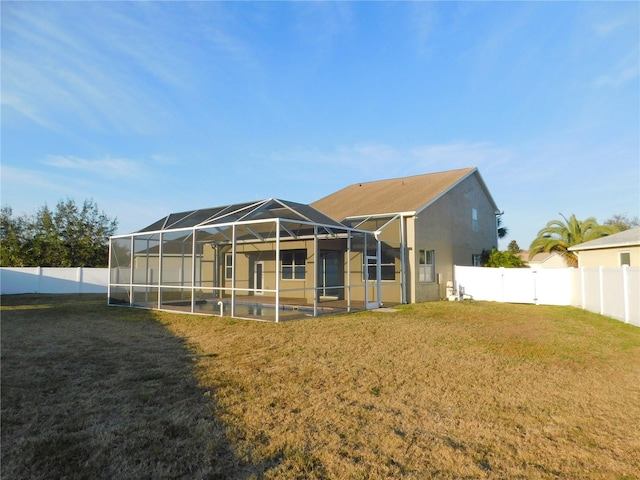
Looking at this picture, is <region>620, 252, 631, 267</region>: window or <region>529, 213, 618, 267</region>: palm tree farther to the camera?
<region>529, 213, 618, 267</region>: palm tree

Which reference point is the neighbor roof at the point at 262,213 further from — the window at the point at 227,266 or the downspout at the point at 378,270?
the window at the point at 227,266

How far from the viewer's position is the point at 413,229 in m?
16.1

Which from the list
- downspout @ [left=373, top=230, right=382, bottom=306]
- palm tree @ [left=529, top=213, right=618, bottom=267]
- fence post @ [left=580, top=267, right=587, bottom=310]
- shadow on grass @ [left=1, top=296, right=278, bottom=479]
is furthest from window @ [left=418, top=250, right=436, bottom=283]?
shadow on grass @ [left=1, top=296, right=278, bottom=479]

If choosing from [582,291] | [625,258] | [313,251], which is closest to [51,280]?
[313,251]

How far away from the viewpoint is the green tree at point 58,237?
29.1 metres

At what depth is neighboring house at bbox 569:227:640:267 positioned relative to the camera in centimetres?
1628

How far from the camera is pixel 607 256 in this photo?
58.6 ft

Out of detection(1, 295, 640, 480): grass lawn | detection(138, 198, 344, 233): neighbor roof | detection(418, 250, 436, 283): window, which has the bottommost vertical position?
detection(1, 295, 640, 480): grass lawn

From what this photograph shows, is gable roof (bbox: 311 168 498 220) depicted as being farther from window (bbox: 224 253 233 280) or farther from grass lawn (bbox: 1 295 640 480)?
grass lawn (bbox: 1 295 640 480)

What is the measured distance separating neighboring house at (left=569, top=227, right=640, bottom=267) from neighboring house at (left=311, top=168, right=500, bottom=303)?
5.12 metres

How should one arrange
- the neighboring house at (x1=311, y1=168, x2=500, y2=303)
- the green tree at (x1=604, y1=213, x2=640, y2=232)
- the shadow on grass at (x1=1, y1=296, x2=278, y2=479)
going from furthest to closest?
1. the green tree at (x1=604, y1=213, x2=640, y2=232)
2. the neighboring house at (x1=311, y1=168, x2=500, y2=303)
3. the shadow on grass at (x1=1, y1=296, x2=278, y2=479)

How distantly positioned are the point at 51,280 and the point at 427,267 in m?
21.7

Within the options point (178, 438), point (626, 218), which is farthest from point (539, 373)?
point (626, 218)

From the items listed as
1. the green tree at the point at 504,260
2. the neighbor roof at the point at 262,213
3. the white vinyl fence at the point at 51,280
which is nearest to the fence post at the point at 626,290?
the neighbor roof at the point at 262,213
